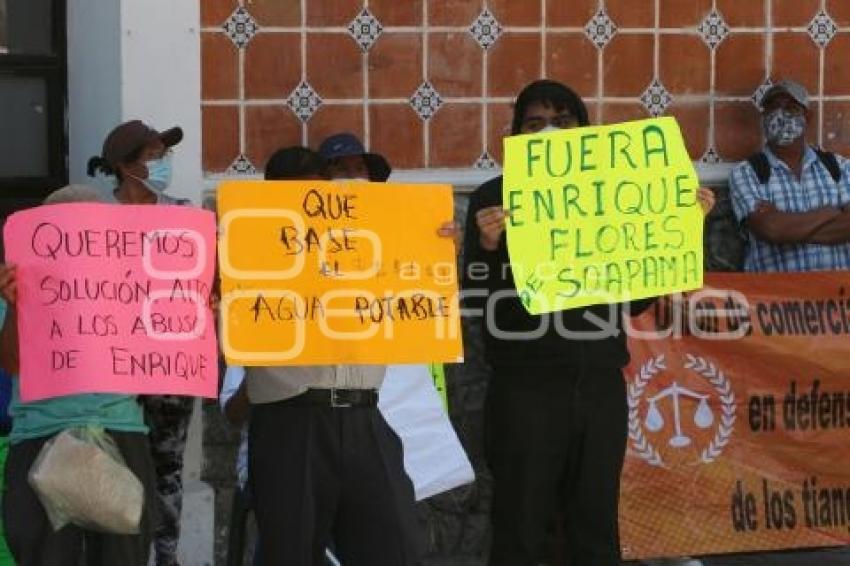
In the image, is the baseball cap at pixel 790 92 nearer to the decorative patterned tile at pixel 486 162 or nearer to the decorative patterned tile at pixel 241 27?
the decorative patterned tile at pixel 486 162

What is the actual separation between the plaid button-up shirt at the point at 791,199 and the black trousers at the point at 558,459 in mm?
1896

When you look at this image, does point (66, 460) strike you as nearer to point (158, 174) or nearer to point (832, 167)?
point (158, 174)

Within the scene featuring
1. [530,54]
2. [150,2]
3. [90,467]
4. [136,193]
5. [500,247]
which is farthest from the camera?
[530,54]

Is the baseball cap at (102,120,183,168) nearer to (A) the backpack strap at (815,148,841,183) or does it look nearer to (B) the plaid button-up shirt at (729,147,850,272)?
(B) the plaid button-up shirt at (729,147,850,272)

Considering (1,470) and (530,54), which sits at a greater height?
(530,54)

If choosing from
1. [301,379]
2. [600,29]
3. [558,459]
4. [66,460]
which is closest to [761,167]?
[600,29]

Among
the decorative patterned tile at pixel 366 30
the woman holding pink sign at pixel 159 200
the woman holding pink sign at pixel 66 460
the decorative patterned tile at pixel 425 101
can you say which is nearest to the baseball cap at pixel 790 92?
the decorative patterned tile at pixel 425 101

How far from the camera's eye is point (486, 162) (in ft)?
24.6

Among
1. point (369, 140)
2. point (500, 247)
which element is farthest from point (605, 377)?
point (369, 140)

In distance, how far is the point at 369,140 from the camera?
7414mm

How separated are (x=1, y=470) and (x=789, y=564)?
3.51 meters

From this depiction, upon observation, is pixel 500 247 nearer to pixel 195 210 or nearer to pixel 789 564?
pixel 195 210

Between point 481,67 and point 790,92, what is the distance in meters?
1.32

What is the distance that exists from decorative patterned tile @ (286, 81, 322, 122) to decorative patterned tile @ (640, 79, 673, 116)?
145 centimetres
